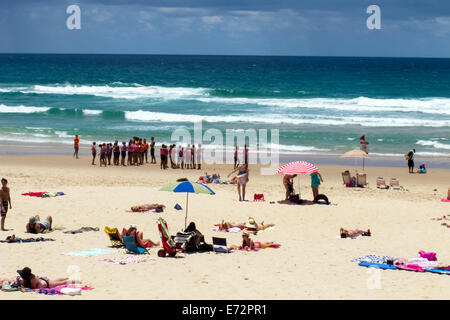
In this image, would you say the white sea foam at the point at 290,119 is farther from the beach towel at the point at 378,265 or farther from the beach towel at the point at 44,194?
the beach towel at the point at 378,265

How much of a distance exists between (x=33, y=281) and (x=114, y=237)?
3359mm

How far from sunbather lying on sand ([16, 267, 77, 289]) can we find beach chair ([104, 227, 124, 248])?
308 cm

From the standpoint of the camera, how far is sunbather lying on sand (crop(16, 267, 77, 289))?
10.4 metres

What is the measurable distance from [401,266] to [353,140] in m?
23.7

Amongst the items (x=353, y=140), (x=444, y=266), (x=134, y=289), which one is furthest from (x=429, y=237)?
(x=353, y=140)

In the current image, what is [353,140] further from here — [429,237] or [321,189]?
[429,237]

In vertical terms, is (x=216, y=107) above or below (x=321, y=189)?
above

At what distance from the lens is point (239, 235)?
1519 cm

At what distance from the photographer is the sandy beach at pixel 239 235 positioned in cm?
1086

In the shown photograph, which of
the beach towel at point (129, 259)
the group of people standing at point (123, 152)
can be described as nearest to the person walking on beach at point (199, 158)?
the group of people standing at point (123, 152)

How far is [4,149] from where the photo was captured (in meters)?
31.8

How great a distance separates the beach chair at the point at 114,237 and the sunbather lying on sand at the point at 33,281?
308 centimetres

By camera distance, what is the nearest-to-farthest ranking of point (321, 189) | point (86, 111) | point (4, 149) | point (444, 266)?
point (444, 266) → point (321, 189) → point (4, 149) → point (86, 111)
